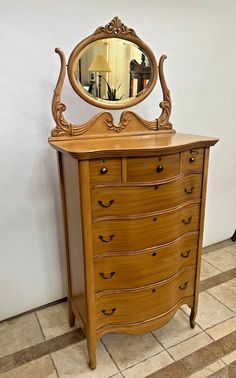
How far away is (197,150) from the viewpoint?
1.33m

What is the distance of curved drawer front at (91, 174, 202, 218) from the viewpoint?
1.16 meters

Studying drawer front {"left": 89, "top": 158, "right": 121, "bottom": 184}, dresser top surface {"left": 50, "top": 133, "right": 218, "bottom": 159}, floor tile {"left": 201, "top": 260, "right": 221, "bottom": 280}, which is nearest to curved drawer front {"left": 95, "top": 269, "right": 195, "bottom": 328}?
drawer front {"left": 89, "top": 158, "right": 121, "bottom": 184}

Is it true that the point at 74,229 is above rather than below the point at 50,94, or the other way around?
below

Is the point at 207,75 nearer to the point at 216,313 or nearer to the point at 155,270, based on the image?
the point at 155,270

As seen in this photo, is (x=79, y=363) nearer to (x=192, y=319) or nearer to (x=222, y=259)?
(x=192, y=319)

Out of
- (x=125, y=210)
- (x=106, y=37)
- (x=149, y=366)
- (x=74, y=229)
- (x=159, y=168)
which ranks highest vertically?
(x=106, y=37)

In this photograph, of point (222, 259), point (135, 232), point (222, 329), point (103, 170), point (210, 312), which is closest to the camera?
point (103, 170)

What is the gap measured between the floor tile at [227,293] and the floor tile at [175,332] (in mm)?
339

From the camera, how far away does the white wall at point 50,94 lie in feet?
4.58

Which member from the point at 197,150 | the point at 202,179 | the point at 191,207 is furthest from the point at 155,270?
the point at 197,150

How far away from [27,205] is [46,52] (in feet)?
2.83

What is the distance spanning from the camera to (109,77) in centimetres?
146

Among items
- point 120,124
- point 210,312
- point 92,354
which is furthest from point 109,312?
point 120,124

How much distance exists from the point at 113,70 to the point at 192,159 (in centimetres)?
65
